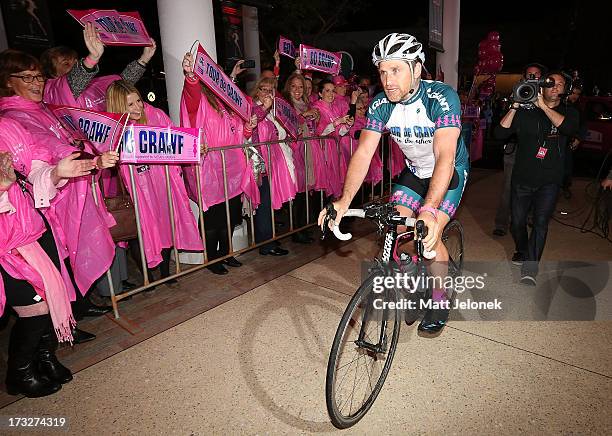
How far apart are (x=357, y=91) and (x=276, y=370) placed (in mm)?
5245

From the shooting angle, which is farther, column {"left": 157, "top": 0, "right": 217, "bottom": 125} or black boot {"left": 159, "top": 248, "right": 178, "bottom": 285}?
column {"left": 157, "top": 0, "right": 217, "bottom": 125}

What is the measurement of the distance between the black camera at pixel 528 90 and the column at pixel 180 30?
333cm

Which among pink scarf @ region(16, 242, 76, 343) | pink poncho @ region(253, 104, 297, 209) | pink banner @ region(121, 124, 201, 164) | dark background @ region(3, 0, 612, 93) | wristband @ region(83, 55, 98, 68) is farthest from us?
dark background @ region(3, 0, 612, 93)

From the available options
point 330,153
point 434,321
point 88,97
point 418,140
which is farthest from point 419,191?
point 88,97

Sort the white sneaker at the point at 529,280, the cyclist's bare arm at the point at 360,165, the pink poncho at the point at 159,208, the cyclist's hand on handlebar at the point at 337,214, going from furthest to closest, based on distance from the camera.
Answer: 1. the white sneaker at the point at 529,280
2. the pink poncho at the point at 159,208
3. the cyclist's bare arm at the point at 360,165
4. the cyclist's hand on handlebar at the point at 337,214

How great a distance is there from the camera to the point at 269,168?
525 cm

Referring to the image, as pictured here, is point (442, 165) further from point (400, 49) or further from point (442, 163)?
point (400, 49)

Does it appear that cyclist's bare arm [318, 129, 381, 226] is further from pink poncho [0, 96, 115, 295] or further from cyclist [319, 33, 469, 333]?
pink poncho [0, 96, 115, 295]

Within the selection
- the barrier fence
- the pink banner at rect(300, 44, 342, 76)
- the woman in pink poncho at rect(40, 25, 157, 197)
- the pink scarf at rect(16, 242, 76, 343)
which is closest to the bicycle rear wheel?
the pink scarf at rect(16, 242, 76, 343)

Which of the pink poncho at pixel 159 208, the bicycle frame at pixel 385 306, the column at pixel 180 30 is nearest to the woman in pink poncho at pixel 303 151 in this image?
the column at pixel 180 30

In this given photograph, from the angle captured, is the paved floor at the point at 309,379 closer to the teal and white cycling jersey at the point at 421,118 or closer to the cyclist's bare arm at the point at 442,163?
the cyclist's bare arm at the point at 442,163

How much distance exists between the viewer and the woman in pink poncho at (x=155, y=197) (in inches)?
155

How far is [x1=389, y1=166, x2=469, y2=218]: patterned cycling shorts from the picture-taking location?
10.4 feet

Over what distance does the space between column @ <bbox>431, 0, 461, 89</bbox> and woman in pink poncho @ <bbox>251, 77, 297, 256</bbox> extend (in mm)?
6841
